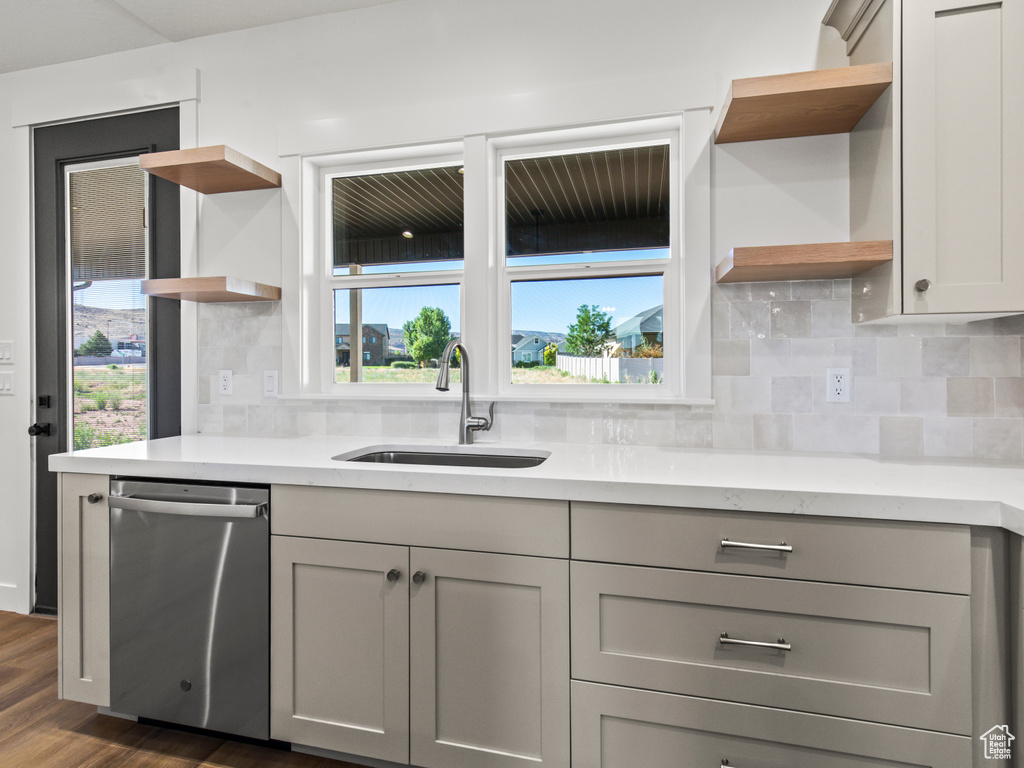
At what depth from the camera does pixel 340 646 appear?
1.54 meters

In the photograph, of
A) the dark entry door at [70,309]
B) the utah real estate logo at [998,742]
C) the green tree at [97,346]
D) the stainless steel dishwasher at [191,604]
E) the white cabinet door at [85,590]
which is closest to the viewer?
the utah real estate logo at [998,742]

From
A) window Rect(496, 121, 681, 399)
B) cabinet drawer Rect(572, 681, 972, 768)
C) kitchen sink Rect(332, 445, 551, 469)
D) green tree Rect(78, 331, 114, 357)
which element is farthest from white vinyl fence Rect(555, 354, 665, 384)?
green tree Rect(78, 331, 114, 357)

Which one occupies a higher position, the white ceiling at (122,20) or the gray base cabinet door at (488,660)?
the white ceiling at (122,20)

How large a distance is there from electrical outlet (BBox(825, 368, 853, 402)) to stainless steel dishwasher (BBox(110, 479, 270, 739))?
5.72 feet

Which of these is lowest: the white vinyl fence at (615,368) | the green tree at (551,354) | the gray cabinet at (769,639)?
the gray cabinet at (769,639)

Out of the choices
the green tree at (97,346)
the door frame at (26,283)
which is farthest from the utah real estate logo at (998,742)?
the door frame at (26,283)

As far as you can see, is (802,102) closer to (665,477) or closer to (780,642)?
(665,477)

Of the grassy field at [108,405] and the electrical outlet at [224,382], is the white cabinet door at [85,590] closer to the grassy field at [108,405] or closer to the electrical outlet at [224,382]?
the electrical outlet at [224,382]

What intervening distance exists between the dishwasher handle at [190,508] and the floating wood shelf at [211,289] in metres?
0.76

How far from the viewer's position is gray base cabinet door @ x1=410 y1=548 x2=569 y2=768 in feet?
4.53

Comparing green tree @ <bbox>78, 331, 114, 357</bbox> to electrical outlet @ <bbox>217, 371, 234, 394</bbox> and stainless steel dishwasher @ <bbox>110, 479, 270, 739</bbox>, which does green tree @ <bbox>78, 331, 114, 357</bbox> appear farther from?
stainless steel dishwasher @ <bbox>110, 479, 270, 739</bbox>

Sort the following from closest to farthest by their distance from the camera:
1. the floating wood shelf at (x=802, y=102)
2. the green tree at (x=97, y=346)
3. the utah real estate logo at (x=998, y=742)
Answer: the utah real estate logo at (x=998, y=742) → the floating wood shelf at (x=802, y=102) → the green tree at (x=97, y=346)

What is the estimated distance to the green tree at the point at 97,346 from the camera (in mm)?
2547

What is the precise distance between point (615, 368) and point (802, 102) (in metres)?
0.99
